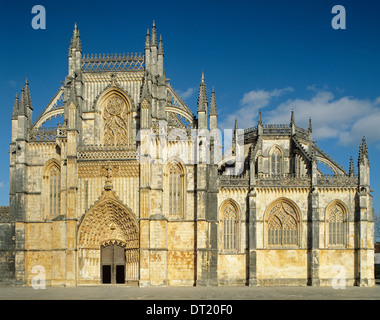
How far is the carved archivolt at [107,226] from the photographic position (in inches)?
1494

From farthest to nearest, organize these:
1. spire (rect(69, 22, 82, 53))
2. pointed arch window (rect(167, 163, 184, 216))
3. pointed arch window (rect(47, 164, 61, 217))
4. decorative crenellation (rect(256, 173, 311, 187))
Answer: spire (rect(69, 22, 82, 53)) < decorative crenellation (rect(256, 173, 311, 187)) < pointed arch window (rect(167, 163, 184, 216)) < pointed arch window (rect(47, 164, 61, 217))

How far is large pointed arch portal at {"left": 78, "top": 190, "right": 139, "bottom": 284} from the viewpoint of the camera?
37.9 metres

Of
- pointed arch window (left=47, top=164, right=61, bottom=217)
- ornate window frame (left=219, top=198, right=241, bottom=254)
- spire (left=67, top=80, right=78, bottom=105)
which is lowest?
ornate window frame (left=219, top=198, right=241, bottom=254)

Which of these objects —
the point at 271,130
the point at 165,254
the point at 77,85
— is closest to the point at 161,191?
the point at 165,254

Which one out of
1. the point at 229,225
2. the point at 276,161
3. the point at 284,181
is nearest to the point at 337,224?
the point at 284,181

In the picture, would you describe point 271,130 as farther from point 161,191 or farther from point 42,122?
point 42,122

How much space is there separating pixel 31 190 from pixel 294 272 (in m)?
21.4

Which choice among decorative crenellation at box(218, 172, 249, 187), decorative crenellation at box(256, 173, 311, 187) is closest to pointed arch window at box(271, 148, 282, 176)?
decorative crenellation at box(256, 173, 311, 187)

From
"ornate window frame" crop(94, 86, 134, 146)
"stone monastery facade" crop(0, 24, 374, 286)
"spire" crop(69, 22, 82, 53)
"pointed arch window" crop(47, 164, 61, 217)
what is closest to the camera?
"stone monastery facade" crop(0, 24, 374, 286)

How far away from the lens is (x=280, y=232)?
40375 mm

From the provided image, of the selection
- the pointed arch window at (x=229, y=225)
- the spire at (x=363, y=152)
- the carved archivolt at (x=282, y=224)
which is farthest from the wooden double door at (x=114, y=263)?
the spire at (x=363, y=152)

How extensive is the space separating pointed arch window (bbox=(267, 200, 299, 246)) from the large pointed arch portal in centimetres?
1088

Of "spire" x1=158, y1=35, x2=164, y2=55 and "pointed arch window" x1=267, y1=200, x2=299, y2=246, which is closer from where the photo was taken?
"pointed arch window" x1=267, y1=200, x2=299, y2=246

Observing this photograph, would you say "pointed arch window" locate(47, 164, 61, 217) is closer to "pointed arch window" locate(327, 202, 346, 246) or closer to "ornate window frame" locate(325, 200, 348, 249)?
"ornate window frame" locate(325, 200, 348, 249)
